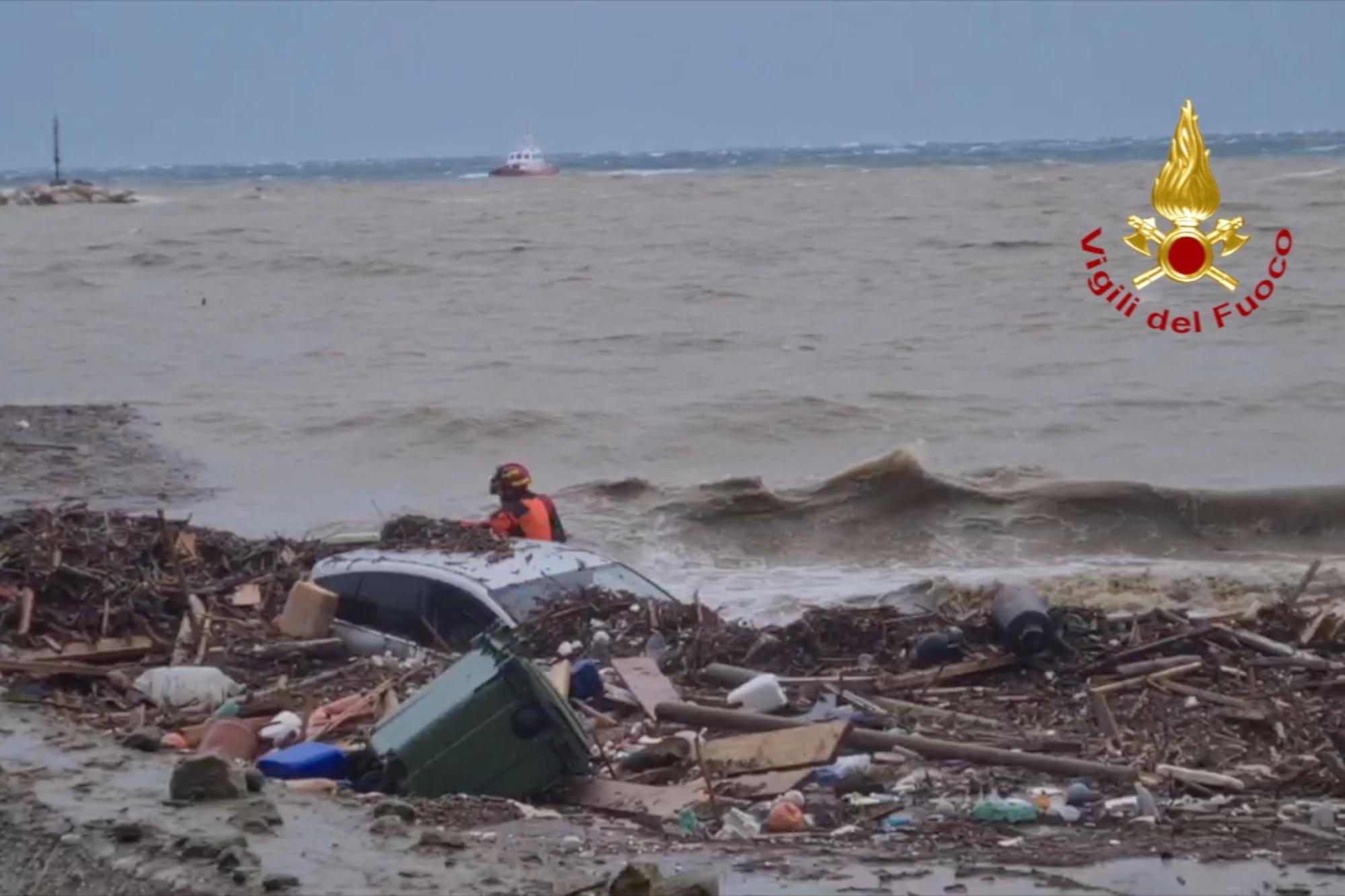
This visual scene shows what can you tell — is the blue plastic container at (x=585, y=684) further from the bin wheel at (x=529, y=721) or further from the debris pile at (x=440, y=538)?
the debris pile at (x=440, y=538)

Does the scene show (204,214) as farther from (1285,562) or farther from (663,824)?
(663,824)

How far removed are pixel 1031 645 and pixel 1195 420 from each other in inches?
646

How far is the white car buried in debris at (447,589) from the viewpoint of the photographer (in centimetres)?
1115

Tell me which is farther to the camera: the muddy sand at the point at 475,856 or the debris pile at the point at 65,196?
the debris pile at the point at 65,196

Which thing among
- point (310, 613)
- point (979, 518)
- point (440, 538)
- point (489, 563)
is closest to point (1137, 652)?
point (489, 563)

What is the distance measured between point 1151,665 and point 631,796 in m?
3.37

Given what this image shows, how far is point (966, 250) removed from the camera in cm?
4681

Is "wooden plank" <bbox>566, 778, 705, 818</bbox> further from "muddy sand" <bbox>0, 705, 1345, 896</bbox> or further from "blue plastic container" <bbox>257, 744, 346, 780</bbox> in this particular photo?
"blue plastic container" <bbox>257, 744, 346, 780</bbox>

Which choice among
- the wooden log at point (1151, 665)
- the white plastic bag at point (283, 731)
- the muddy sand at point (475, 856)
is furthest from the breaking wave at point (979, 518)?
the muddy sand at point (475, 856)

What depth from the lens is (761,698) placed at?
373 inches

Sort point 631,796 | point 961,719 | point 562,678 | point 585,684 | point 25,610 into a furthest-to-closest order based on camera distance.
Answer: point 25,610
point 585,684
point 562,678
point 961,719
point 631,796

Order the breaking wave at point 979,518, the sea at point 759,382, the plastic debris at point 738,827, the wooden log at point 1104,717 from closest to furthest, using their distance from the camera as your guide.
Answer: the plastic debris at point 738,827 < the wooden log at point 1104,717 < the breaking wave at point 979,518 < the sea at point 759,382

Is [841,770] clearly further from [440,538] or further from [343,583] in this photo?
[440,538]

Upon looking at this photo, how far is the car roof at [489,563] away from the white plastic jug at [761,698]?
2.26 m
